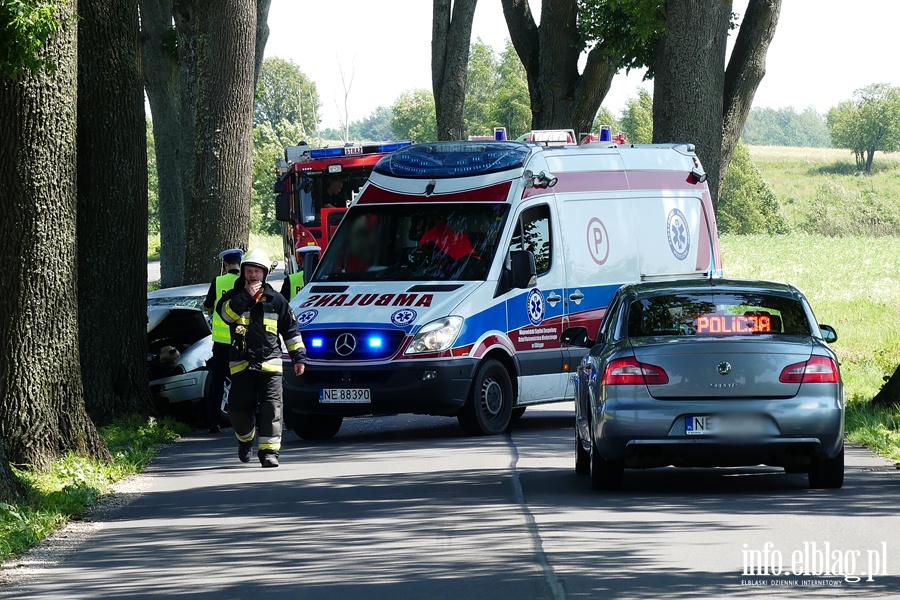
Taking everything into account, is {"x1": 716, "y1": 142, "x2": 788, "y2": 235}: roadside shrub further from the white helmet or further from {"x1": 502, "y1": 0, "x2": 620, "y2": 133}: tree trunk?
the white helmet

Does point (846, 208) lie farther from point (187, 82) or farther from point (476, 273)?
point (476, 273)

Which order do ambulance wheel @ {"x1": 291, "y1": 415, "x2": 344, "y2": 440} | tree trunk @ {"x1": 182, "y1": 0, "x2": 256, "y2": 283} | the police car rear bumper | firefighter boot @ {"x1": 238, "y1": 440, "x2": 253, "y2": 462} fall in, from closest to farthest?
1. firefighter boot @ {"x1": 238, "y1": 440, "x2": 253, "y2": 462}
2. the police car rear bumper
3. ambulance wheel @ {"x1": 291, "y1": 415, "x2": 344, "y2": 440}
4. tree trunk @ {"x1": 182, "y1": 0, "x2": 256, "y2": 283}

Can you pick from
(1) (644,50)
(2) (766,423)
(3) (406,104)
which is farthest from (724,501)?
(3) (406,104)

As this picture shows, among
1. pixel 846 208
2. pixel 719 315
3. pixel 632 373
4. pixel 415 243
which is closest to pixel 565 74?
pixel 415 243

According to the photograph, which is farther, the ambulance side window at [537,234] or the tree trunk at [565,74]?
the tree trunk at [565,74]

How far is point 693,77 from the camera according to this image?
70.2ft

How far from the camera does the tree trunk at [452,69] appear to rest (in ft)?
95.1

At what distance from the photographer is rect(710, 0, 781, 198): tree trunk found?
76.1 feet

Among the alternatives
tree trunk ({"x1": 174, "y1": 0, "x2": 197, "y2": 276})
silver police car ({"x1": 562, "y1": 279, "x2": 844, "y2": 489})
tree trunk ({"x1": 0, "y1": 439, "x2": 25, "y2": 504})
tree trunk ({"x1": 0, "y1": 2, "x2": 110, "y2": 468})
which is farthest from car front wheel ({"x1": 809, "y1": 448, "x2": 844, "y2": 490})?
tree trunk ({"x1": 174, "y1": 0, "x2": 197, "y2": 276})

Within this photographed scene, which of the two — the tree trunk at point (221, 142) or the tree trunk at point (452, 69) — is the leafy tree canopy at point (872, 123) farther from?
the tree trunk at point (221, 142)

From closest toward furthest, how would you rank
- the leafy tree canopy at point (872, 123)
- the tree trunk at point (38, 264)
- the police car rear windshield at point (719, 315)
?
the police car rear windshield at point (719, 315)
the tree trunk at point (38, 264)
the leafy tree canopy at point (872, 123)

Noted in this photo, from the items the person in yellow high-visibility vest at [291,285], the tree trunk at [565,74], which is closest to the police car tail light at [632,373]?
the person in yellow high-visibility vest at [291,285]

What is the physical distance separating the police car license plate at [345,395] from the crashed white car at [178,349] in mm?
2342

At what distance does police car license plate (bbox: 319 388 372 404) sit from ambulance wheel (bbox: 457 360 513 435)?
965 millimetres
